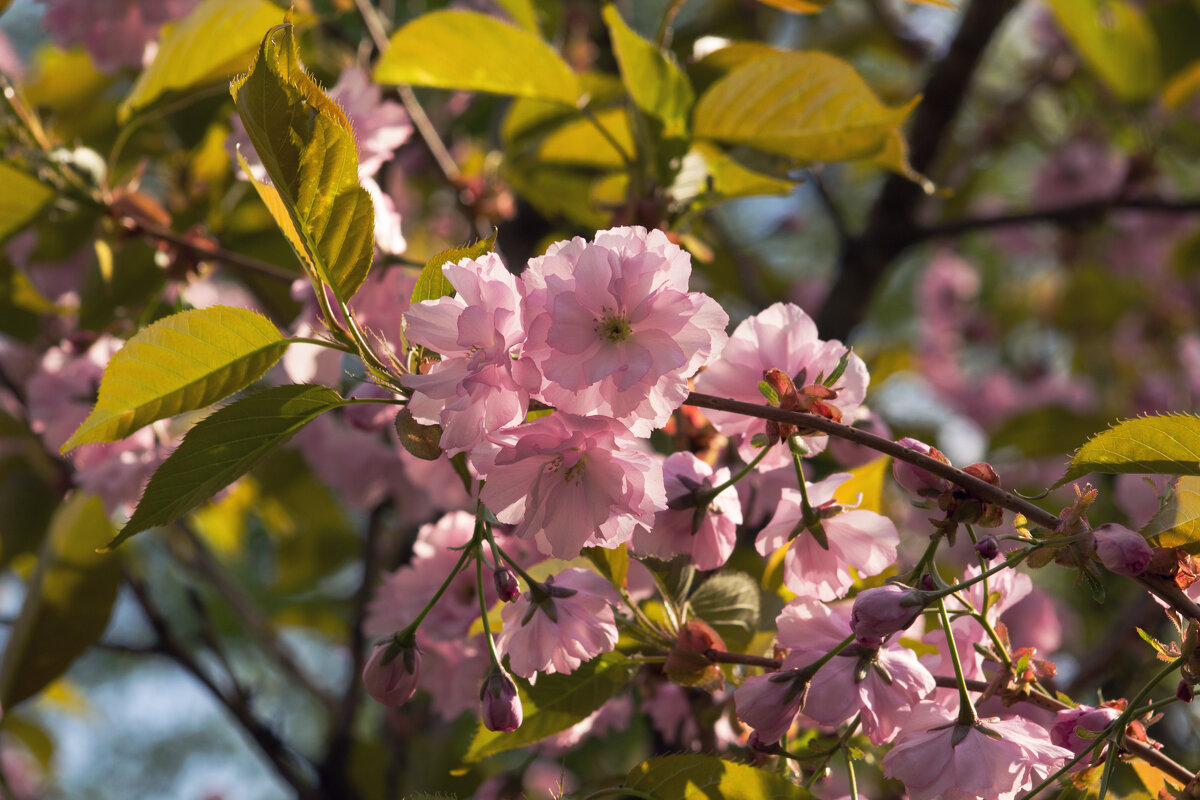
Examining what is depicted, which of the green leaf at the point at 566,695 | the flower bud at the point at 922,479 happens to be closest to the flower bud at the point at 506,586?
the green leaf at the point at 566,695

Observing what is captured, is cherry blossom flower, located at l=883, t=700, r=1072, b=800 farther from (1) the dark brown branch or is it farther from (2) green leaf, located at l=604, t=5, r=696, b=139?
(1) the dark brown branch

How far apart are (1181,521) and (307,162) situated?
57cm

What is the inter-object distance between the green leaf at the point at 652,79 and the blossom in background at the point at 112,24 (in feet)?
2.27

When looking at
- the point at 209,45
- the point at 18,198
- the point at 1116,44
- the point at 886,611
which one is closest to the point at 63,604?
the point at 18,198

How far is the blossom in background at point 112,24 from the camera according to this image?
1.28 meters

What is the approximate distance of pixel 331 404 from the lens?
61cm

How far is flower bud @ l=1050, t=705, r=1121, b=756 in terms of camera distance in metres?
0.61

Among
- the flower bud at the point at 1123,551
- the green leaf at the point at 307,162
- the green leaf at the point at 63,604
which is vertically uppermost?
the green leaf at the point at 307,162

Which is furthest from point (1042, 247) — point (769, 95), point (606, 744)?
point (769, 95)

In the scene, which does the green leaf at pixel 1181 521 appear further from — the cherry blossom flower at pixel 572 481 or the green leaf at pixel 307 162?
the green leaf at pixel 307 162

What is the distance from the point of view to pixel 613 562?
71 cm

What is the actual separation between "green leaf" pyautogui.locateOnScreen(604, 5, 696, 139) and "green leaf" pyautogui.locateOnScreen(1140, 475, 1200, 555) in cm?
59

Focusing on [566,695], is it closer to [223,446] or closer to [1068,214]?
[223,446]

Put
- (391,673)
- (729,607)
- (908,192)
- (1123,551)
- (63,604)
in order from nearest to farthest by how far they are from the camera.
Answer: (1123,551), (391,673), (729,607), (63,604), (908,192)
